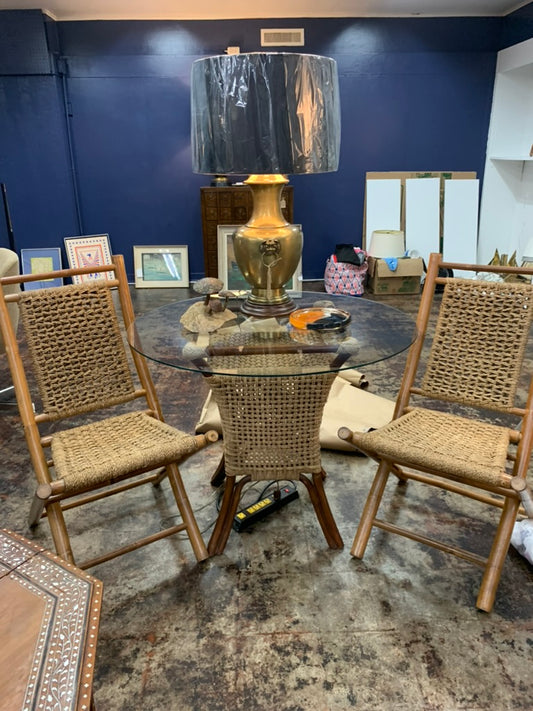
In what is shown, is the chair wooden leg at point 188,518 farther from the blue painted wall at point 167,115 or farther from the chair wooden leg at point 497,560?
the blue painted wall at point 167,115

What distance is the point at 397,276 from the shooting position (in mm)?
5207

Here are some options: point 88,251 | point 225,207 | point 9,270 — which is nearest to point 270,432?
point 9,270

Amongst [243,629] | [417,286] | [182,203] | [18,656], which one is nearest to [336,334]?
[243,629]

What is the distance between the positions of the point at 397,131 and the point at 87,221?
3.35 m

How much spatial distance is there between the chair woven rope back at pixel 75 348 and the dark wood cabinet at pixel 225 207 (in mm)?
3343

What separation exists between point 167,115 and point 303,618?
16.2 feet

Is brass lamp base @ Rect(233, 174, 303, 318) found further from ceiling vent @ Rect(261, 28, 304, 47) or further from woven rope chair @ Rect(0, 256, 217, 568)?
ceiling vent @ Rect(261, 28, 304, 47)

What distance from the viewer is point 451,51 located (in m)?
5.15

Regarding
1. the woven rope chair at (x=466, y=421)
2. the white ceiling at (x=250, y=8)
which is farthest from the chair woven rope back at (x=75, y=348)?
the white ceiling at (x=250, y=8)

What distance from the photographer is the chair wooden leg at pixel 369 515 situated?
1.90m

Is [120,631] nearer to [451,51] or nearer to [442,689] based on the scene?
[442,689]

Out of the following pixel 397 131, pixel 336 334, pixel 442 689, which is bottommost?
pixel 442 689

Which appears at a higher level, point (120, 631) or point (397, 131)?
point (397, 131)

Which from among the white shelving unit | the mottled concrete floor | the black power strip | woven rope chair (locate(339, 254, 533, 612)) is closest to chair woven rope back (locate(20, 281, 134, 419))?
the mottled concrete floor
